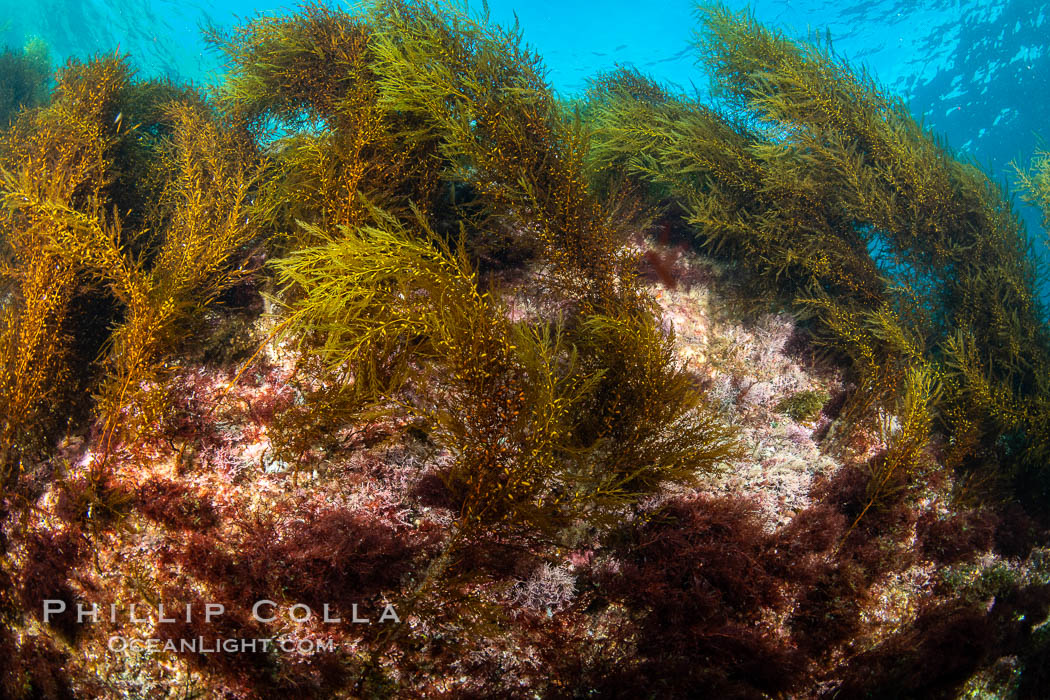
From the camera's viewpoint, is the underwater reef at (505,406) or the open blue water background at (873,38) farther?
the open blue water background at (873,38)

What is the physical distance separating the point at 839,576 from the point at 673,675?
1.37 metres

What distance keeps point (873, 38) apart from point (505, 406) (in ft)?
86.4

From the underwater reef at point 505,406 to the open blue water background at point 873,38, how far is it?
12.1 metres

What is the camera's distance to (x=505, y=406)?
2.52m

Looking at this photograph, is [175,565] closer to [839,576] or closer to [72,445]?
[72,445]

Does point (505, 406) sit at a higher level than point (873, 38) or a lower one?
lower

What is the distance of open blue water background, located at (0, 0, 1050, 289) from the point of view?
17.0 metres

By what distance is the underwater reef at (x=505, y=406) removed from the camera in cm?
274

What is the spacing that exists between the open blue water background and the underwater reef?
12.1m

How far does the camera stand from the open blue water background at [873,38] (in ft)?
55.9

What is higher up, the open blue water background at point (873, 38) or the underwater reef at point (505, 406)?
the open blue water background at point (873, 38)

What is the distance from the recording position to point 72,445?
329 centimetres

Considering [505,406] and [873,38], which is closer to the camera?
[505,406]

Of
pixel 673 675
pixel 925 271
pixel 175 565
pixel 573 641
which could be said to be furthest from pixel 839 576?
pixel 175 565
